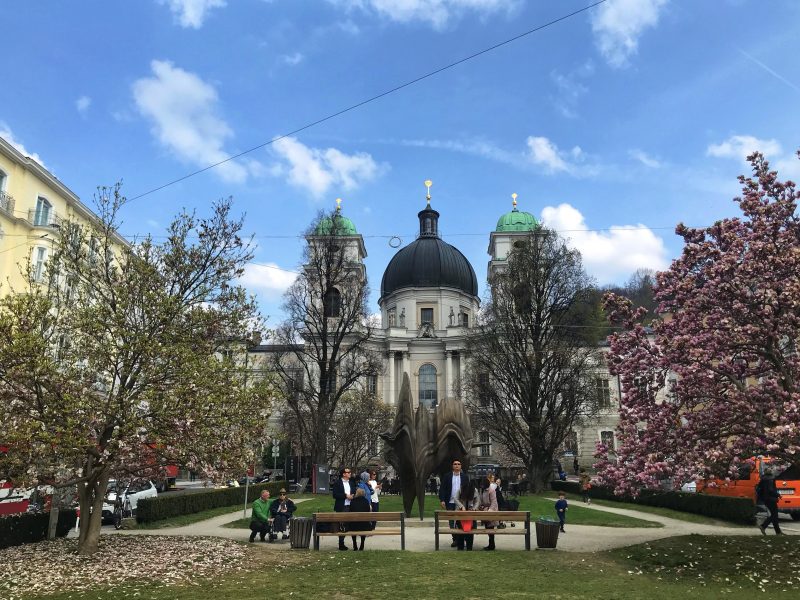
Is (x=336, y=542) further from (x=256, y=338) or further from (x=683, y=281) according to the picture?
(x=683, y=281)

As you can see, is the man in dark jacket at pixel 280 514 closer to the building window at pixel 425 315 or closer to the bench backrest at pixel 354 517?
the bench backrest at pixel 354 517

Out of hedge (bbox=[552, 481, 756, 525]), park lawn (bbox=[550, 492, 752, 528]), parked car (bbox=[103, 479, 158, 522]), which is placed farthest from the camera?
parked car (bbox=[103, 479, 158, 522])

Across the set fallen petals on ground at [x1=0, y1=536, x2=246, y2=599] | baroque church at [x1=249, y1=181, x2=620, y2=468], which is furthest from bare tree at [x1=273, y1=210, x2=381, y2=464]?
baroque church at [x1=249, y1=181, x2=620, y2=468]

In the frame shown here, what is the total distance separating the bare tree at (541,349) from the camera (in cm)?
3662

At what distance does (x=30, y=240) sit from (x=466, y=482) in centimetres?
3045

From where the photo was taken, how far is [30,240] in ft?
113

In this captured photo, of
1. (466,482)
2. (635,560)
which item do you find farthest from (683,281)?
(466,482)

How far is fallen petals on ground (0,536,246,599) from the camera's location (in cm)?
998

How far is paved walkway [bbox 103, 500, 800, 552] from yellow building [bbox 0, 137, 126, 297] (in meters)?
20.2

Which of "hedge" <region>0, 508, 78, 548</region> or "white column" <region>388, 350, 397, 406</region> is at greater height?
"white column" <region>388, 350, 397, 406</region>

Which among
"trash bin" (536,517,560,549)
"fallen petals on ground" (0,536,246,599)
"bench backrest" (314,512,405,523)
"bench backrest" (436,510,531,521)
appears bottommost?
"fallen petals on ground" (0,536,246,599)

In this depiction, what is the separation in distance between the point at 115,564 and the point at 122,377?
3524 mm

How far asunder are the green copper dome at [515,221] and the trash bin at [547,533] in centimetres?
6612

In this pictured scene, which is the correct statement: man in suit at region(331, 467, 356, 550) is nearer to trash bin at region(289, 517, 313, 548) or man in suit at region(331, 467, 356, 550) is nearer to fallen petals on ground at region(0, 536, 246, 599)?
trash bin at region(289, 517, 313, 548)
